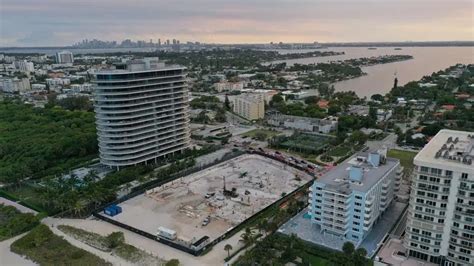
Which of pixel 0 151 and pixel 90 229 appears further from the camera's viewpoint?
pixel 0 151

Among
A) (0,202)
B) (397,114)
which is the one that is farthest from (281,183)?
(397,114)

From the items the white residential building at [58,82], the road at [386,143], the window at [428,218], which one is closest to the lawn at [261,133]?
the road at [386,143]

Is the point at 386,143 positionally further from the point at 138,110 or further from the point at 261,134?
the point at 138,110

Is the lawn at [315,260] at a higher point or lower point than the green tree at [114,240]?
lower

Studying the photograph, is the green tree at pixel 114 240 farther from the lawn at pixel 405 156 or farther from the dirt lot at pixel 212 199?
the lawn at pixel 405 156

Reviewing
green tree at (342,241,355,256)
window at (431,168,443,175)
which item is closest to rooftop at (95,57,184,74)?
green tree at (342,241,355,256)

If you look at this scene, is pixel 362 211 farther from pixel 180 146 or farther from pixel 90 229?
pixel 180 146
